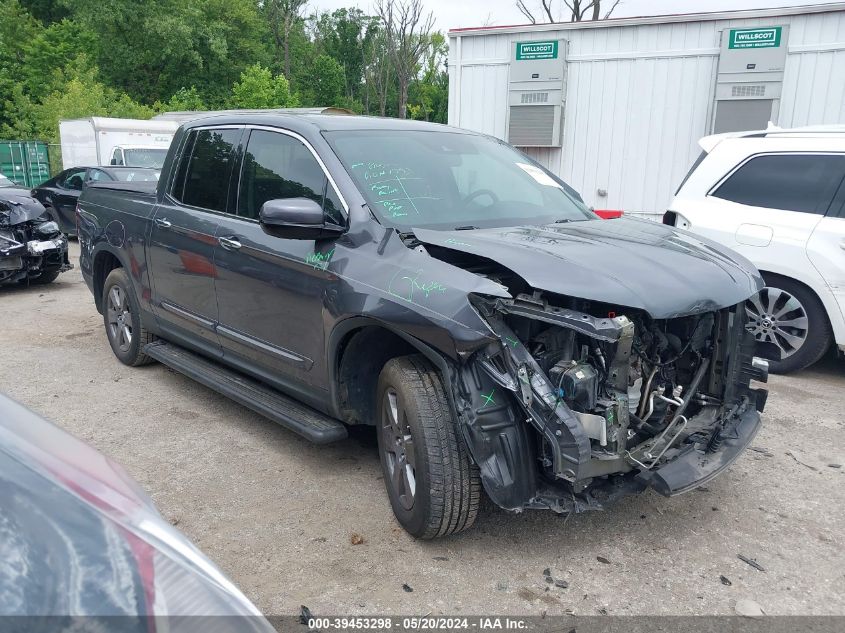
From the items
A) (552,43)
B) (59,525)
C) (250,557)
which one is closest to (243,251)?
(250,557)

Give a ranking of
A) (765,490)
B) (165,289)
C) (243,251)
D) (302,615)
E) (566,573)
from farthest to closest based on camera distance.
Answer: (165,289)
(243,251)
(765,490)
(566,573)
(302,615)

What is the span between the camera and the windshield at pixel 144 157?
14.6 m

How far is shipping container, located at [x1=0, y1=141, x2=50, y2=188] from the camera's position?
24.0m

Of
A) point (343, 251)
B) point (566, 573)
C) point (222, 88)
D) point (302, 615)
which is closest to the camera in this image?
point (302, 615)

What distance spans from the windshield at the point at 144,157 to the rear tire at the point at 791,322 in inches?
480

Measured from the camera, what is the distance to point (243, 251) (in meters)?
4.09

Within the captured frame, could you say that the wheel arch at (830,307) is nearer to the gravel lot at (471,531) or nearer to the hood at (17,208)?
the gravel lot at (471,531)

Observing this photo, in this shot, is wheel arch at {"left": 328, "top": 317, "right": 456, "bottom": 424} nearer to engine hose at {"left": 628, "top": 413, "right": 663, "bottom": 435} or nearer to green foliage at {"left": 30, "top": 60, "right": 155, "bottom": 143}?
engine hose at {"left": 628, "top": 413, "right": 663, "bottom": 435}

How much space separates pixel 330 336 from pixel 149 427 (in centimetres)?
182

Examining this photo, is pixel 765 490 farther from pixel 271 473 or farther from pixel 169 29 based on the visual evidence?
pixel 169 29

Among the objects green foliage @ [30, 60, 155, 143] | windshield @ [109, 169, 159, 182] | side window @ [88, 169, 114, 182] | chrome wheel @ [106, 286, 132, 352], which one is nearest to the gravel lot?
chrome wheel @ [106, 286, 132, 352]

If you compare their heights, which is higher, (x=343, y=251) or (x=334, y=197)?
(x=334, y=197)

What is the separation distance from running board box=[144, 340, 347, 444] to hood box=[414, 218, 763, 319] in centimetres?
111

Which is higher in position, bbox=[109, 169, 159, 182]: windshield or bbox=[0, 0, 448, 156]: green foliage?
bbox=[0, 0, 448, 156]: green foliage
